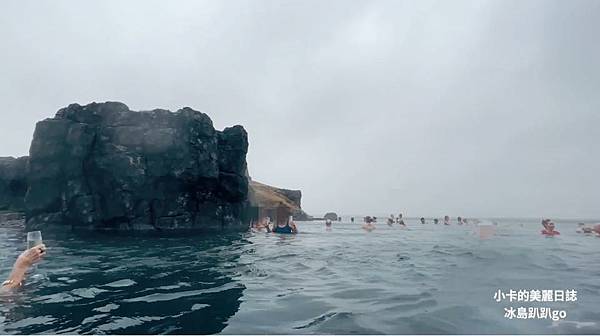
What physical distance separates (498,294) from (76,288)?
1221 cm

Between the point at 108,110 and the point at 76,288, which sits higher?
the point at 108,110

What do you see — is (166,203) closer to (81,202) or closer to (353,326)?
(81,202)

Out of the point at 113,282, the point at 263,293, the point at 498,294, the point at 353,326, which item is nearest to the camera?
the point at 353,326

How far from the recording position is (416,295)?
9.60 metres

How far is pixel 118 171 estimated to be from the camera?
184 ft

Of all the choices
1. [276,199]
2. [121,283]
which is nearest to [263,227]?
[276,199]

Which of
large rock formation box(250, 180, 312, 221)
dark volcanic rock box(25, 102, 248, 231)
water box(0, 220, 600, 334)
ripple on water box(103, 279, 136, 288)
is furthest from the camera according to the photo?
large rock formation box(250, 180, 312, 221)

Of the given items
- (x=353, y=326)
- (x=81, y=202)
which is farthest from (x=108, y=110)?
(x=353, y=326)

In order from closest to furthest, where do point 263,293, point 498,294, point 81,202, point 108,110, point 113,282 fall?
point 498,294 < point 263,293 < point 113,282 < point 81,202 < point 108,110

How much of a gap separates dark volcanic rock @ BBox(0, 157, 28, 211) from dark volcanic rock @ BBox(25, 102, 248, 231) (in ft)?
94.2

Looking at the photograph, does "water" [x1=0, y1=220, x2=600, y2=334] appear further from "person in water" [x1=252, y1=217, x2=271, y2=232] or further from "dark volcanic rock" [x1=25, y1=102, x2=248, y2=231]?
"dark volcanic rock" [x1=25, y1=102, x2=248, y2=231]

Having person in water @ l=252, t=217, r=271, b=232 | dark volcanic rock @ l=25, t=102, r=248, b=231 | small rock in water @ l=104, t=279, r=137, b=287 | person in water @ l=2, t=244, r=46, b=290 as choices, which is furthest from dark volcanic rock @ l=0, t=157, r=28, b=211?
person in water @ l=2, t=244, r=46, b=290

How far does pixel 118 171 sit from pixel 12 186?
1678 inches

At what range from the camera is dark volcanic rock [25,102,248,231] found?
55.6 metres
